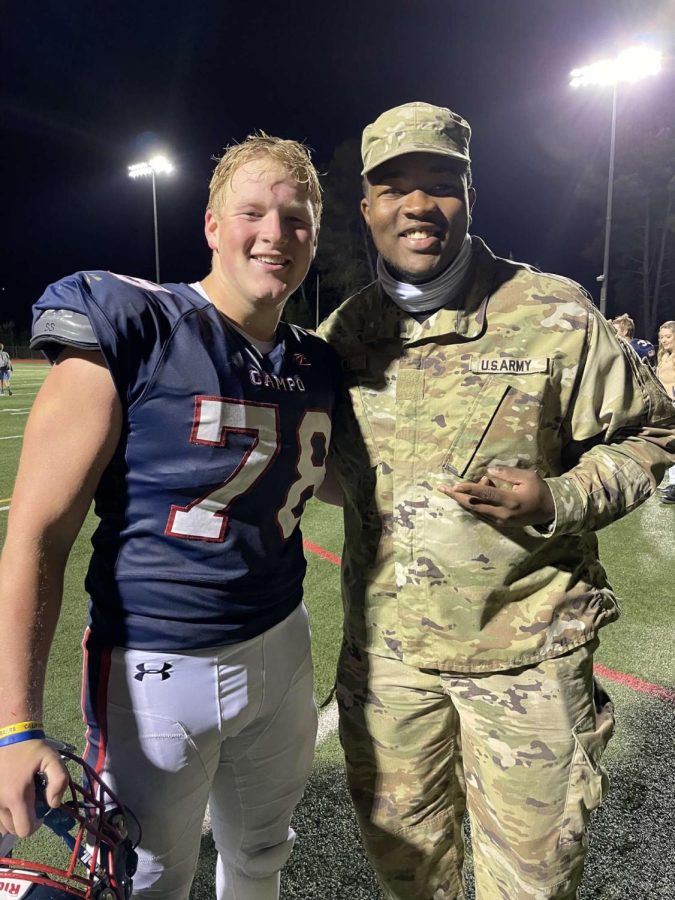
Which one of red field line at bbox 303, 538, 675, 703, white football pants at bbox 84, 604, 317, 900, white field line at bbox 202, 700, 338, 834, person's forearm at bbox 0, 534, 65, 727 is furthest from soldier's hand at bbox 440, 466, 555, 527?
red field line at bbox 303, 538, 675, 703

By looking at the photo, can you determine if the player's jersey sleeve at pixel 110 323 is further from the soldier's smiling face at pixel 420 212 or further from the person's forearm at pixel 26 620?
the soldier's smiling face at pixel 420 212

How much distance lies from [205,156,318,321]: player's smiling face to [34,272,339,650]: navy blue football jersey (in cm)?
9

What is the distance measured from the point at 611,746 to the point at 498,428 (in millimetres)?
1865

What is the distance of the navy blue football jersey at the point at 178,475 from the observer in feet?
3.97

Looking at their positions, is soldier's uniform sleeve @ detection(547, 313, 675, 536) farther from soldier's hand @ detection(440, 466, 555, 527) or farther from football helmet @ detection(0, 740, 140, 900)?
football helmet @ detection(0, 740, 140, 900)

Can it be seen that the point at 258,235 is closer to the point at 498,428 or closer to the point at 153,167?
the point at 498,428

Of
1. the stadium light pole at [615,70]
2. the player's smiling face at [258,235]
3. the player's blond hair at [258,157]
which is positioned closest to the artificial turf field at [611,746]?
the player's smiling face at [258,235]

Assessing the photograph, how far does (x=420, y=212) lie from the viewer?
1.49 metres

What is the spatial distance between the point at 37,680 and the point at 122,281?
2.53ft

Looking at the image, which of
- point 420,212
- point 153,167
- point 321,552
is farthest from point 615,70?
point 420,212

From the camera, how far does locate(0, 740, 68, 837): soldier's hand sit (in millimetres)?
978

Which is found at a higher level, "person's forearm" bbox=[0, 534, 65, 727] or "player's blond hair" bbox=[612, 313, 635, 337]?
"player's blond hair" bbox=[612, 313, 635, 337]

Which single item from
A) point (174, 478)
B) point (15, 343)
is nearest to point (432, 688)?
point (174, 478)

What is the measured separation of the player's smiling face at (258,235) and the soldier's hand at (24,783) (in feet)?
3.07
